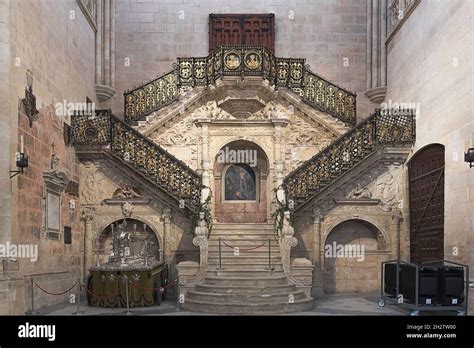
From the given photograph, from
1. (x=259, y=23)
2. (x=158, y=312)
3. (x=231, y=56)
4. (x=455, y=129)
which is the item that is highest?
(x=259, y=23)

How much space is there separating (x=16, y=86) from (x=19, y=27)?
1164 mm

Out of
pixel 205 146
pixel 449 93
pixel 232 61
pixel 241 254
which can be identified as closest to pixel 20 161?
pixel 241 254

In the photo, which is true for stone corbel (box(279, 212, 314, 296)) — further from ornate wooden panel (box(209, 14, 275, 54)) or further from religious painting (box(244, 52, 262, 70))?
ornate wooden panel (box(209, 14, 275, 54))

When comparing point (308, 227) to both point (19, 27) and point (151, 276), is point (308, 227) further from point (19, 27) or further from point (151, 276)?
point (19, 27)

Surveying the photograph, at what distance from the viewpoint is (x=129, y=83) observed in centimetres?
1995

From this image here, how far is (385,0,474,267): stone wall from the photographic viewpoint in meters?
12.3

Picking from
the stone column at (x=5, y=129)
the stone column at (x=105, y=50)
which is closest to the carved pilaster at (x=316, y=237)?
the stone column at (x=105, y=50)

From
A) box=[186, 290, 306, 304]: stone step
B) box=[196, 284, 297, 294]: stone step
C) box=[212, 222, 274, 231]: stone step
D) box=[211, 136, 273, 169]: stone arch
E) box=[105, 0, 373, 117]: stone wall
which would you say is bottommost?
box=[186, 290, 306, 304]: stone step

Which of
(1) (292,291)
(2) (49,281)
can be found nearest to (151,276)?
(2) (49,281)

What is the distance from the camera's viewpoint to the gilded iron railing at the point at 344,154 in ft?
52.3

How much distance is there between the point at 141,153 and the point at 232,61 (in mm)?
3642

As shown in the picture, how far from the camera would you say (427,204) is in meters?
14.9

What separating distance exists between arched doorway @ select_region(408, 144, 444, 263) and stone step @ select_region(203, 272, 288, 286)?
3.73m

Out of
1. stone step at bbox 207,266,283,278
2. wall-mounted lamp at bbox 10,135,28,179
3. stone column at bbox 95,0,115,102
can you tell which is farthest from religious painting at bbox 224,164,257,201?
wall-mounted lamp at bbox 10,135,28,179
